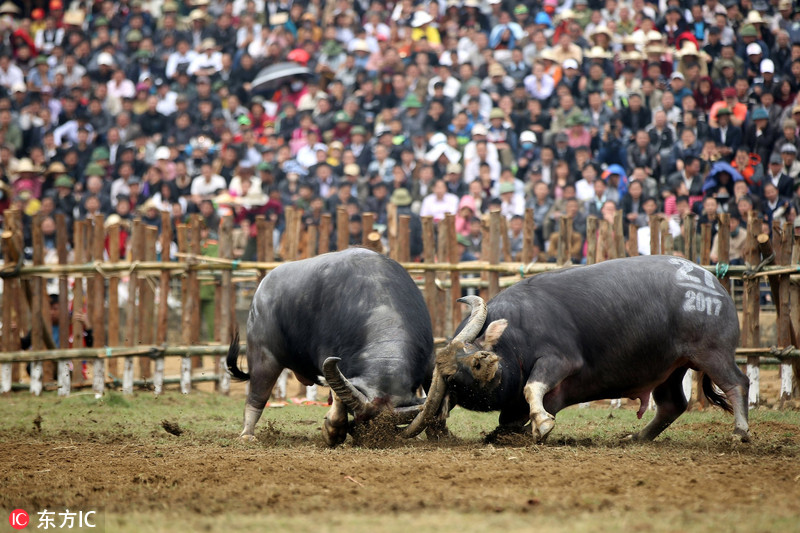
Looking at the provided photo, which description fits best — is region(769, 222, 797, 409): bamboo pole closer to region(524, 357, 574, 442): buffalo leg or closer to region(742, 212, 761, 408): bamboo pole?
region(742, 212, 761, 408): bamboo pole

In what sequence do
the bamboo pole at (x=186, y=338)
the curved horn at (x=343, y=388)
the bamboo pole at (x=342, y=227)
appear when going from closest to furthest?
the curved horn at (x=343, y=388), the bamboo pole at (x=342, y=227), the bamboo pole at (x=186, y=338)

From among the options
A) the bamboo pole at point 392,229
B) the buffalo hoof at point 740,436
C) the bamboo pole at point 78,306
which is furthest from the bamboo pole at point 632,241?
the bamboo pole at point 78,306

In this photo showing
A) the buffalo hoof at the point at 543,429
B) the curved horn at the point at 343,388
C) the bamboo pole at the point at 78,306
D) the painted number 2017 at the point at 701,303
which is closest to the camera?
the curved horn at the point at 343,388

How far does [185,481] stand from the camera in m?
5.42

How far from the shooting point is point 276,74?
57.6ft

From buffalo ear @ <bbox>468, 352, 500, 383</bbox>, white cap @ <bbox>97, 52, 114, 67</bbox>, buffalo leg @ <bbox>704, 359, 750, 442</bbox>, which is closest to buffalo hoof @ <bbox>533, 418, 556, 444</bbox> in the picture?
buffalo ear @ <bbox>468, 352, 500, 383</bbox>

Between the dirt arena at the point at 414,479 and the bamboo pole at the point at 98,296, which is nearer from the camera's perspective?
the dirt arena at the point at 414,479

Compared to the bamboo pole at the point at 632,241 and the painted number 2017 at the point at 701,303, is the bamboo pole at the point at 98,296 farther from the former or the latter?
the painted number 2017 at the point at 701,303

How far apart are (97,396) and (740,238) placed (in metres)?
7.59

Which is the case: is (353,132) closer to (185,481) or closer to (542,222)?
(542,222)

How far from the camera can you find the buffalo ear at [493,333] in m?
6.69

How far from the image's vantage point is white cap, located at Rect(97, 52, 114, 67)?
19.2m

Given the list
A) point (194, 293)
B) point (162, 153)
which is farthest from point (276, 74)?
A: point (194, 293)

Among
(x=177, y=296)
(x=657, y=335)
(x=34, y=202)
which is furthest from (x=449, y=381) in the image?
(x=34, y=202)
